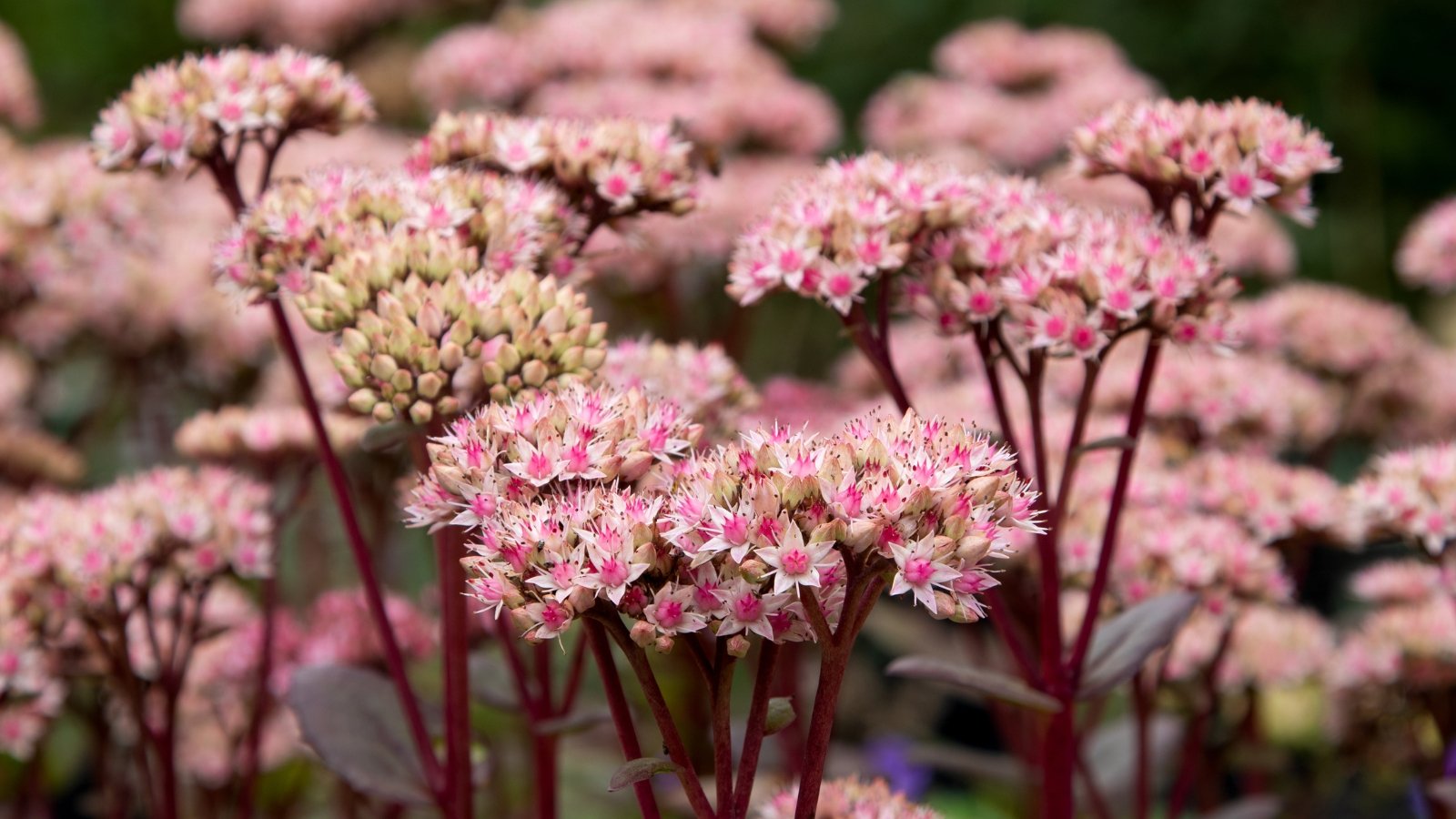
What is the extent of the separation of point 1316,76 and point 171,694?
4363 millimetres

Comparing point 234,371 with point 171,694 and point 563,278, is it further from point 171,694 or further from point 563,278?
point 563,278

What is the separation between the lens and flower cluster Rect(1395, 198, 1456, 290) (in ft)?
7.26

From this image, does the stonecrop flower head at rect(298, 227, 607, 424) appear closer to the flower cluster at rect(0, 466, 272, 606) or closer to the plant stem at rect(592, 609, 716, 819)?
the plant stem at rect(592, 609, 716, 819)

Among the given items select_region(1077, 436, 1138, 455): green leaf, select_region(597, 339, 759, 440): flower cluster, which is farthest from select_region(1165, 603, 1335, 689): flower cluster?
select_region(597, 339, 759, 440): flower cluster

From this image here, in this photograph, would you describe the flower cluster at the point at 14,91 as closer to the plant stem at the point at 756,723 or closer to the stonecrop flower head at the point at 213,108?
the stonecrop flower head at the point at 213,108

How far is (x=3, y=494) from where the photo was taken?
2.08 m

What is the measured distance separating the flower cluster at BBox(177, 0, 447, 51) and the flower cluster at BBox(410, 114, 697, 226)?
1893mm

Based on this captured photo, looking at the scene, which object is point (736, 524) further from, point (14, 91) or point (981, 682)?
point (14, 91)

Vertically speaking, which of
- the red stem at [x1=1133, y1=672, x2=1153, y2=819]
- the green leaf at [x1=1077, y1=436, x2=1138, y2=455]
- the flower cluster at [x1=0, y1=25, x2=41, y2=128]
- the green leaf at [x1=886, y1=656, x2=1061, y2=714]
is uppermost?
the flower cluster at [x1=0, y1=25, x2=41, y2=128]

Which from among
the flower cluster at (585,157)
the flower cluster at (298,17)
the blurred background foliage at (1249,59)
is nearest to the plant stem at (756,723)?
the flower cluster at (585,157)

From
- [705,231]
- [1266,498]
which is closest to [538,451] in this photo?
[1266,498]

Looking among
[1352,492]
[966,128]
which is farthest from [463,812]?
[966,128]

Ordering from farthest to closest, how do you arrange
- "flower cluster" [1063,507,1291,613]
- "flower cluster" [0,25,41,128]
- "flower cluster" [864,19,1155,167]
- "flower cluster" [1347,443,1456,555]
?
"flower cluster" [864,19,1155,167] → "flower cluster" [0,25,41,128] → "flower cluster" [1063,507,1291,613] → "flower cluster" [1347,443,1456,555]

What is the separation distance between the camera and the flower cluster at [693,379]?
1.38 metres
